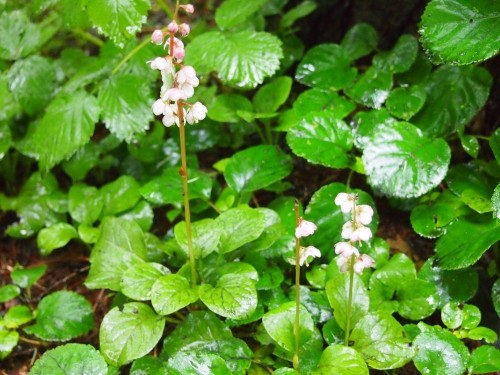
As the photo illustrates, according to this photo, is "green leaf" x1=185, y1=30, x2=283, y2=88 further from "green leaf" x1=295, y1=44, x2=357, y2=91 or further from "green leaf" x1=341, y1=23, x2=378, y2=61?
"green leaf" x1=341, y1=23, x2=378, y2=61

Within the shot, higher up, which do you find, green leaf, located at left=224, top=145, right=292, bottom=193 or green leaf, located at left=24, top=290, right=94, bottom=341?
green leaf, located at left=224, top=145, right=292, bottom=193

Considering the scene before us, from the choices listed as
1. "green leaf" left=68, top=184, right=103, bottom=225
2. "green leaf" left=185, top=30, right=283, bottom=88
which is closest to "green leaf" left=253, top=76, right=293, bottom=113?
"green leaf" left=185, top=30, right=283, bottom=88

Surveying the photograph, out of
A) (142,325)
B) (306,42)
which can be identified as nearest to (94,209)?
(142,325)

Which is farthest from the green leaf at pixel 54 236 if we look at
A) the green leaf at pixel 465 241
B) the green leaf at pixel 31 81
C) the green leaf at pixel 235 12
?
the green leaf at pixel 465 241

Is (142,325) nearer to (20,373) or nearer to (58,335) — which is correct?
(58,335)

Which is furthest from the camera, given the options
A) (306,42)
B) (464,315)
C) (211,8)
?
(211,8)

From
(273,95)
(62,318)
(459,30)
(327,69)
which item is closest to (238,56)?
(273,95)
